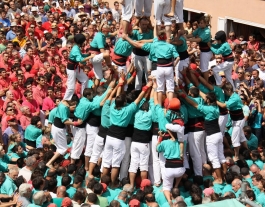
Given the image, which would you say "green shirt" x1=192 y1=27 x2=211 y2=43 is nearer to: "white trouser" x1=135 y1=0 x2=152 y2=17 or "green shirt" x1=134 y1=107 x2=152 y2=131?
"white trouser" x1=135 y1=0 x2=152 y2=17

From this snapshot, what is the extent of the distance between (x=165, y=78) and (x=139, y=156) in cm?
162

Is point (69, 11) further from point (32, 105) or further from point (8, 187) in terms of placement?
point (8, 187)

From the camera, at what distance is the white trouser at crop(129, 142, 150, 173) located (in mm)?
11852

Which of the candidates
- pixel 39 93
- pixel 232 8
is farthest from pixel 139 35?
pixel 232 8

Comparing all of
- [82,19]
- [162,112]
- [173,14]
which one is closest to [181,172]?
[162,112]

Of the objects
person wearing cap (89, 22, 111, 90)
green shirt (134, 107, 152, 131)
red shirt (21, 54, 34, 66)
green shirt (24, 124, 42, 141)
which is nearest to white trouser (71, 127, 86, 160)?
green shirt (24, 124, 42, 141)

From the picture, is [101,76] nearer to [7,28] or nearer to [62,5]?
[7,28]

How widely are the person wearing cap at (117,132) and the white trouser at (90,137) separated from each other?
2.06 feet

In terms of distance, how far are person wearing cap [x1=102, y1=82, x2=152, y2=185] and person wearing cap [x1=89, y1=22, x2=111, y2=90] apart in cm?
117

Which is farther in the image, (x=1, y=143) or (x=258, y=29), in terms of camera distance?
(x=258, y=29)

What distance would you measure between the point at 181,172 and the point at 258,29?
10766mm

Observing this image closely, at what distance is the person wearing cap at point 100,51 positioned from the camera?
41.2ft

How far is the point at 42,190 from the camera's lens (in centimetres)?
1066

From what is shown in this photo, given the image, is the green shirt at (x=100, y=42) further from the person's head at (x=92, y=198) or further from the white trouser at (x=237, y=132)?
the person's head at (x=92, y=198)
